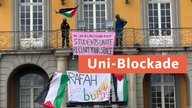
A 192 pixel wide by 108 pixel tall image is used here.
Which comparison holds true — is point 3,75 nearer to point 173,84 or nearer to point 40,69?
point 40,69

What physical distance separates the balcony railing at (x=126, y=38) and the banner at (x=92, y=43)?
1.51 metres

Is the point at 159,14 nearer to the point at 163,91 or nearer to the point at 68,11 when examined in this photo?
the point at 163,91

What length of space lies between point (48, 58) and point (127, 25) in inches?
178

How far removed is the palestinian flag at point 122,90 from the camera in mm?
20266

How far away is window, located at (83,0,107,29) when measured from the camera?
22438mm

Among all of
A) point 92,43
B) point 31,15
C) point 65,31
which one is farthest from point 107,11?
point 31,15

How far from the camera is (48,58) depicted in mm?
21219

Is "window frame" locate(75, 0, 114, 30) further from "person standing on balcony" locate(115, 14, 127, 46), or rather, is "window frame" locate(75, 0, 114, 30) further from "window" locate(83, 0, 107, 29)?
"person standing on balcony" locate(115, 14, 127, 46)

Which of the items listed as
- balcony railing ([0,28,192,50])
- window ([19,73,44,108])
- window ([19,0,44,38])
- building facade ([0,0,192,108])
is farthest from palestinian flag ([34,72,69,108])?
window ([19,0,44,38])

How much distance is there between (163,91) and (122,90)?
2895mm

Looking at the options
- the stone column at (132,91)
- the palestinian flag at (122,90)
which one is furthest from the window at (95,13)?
the palestinian flag at (122,90)

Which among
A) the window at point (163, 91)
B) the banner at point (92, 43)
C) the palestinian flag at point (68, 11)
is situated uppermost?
the palestinian flag at point (68, 11)

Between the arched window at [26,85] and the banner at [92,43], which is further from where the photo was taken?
the arched window at [26,85]

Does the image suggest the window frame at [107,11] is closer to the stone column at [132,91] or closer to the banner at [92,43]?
the banner at [92,43]
